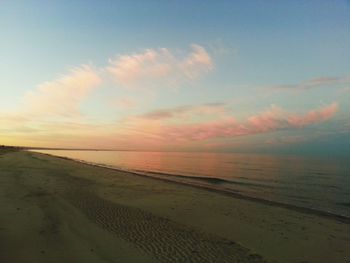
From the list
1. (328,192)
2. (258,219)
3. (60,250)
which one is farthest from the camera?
(328,192)

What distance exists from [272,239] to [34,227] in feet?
29.0

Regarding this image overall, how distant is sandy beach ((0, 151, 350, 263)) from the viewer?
844 cm

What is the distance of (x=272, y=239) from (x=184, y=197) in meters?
9.47

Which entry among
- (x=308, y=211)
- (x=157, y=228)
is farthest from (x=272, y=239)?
(x=308, y=211)

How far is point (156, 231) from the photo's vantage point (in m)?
10.9

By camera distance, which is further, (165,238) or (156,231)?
(156,231)

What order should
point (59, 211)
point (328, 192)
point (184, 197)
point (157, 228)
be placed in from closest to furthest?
point (157, 228), point (59, 211), point (184, 197), point (328, 192)

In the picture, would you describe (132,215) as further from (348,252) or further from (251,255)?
(348,252)

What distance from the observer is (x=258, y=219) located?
14.1 meters

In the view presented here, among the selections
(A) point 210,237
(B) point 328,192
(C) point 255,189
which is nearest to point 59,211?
(A) point 210,237

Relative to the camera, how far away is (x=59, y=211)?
1322cm

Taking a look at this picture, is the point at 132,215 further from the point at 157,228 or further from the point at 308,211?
the point at 308,211

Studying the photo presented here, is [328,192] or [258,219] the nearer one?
[258,219]

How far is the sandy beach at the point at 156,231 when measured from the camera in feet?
27.7
